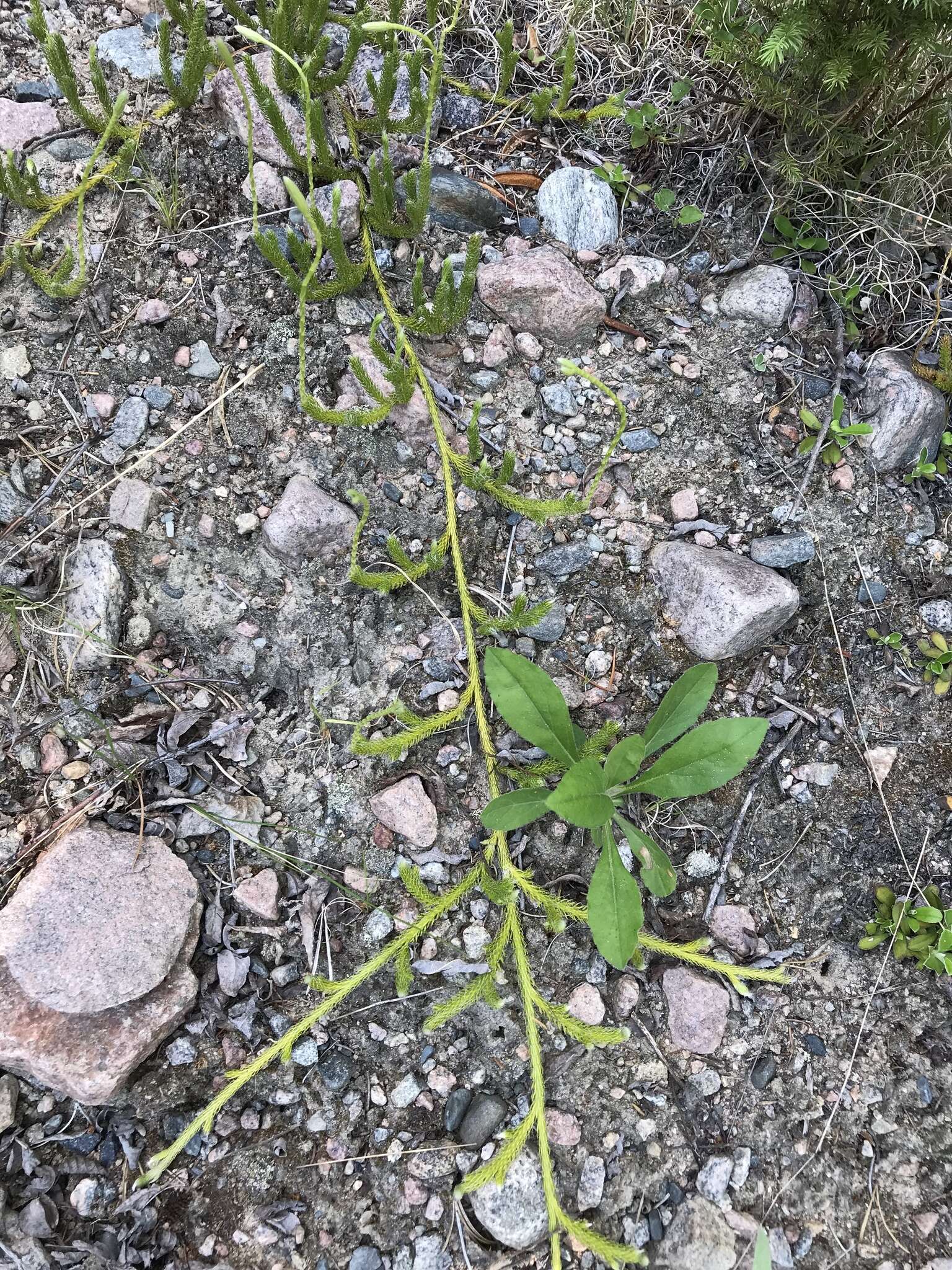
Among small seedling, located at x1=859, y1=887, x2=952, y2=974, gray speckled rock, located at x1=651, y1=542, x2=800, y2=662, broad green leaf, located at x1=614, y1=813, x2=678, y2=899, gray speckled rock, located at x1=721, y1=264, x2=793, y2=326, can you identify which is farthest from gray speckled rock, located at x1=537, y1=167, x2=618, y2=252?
small seedling, located at x1=859, y1=887, x2=952, y2=974

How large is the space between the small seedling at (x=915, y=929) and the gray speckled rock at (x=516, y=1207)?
1.18 meters

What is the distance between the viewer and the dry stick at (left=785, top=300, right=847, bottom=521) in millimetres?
2770

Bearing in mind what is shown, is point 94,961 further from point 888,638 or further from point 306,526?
point 888,638

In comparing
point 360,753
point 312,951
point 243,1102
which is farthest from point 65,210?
point 243,1102

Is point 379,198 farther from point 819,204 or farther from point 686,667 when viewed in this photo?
point 686,667

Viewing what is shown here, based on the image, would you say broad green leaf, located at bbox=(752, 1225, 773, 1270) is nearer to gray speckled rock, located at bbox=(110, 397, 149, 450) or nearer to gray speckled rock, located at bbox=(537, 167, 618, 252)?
gray speckled rock, located at bbox=(110, 397, 149, 450)

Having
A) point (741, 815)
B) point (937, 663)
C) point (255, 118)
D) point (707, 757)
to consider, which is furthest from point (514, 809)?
point (255, 118)

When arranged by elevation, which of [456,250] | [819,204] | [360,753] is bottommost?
[360,753]

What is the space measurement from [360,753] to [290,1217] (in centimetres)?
126

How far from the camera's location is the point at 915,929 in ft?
8.02

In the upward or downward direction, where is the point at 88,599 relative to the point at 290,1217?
upward

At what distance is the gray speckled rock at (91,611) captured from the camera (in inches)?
99.0

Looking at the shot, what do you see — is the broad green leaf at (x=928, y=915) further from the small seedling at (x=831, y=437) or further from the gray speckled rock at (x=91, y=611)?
the gray speckled rock at (x=91, y=611)

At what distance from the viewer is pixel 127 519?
8.54 ft
